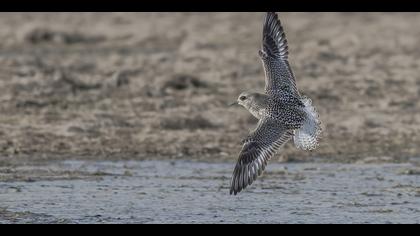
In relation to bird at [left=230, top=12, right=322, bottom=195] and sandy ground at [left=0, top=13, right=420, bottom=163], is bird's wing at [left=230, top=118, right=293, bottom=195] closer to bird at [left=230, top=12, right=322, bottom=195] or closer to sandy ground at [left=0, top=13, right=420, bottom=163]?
bird at [left=230, top=12, right=322, bottom=195]

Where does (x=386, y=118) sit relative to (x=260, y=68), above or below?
below

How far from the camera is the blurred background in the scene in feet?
41.7

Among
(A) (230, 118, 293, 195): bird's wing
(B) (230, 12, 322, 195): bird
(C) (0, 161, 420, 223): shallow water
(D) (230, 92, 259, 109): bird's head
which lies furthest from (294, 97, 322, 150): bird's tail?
(C) (0, 161, 420, 223): shallow water

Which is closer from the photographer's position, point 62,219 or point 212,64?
point 62,219

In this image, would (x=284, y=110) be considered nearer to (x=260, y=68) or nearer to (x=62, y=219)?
(x=62, y=219)

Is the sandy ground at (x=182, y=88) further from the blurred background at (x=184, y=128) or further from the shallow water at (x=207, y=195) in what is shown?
the shallow water at (x=207, y=195)

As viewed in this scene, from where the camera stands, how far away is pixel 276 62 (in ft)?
41.5

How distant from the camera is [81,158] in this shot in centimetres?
1582

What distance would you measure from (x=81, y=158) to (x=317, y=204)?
14.5 feet

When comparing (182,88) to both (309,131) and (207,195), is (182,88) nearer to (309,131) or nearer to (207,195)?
(207,195)

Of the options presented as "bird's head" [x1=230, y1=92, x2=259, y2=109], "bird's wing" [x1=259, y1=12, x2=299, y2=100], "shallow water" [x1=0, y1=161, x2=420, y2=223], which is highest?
"bird's wing" [x1=259, y1=12, x2=299, y2=100]

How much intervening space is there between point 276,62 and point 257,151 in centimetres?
129

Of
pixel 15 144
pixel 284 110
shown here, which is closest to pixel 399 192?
pixel 284 110

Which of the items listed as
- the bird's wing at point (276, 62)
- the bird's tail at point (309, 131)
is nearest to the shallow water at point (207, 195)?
the bird's tail at point (309, 131)
